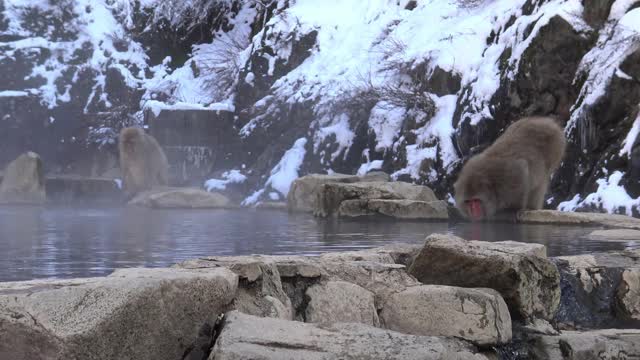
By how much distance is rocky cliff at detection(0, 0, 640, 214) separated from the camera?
8.47 m

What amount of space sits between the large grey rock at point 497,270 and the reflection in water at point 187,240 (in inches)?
35.2

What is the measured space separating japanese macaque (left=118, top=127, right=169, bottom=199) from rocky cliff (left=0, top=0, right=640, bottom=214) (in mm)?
1747

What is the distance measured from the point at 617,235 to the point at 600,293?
5.41ft

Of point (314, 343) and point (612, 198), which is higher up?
point (612, 198)

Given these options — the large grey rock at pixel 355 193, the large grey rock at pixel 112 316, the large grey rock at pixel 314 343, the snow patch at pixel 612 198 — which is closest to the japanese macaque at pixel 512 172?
the snow patch at pixel 612 198

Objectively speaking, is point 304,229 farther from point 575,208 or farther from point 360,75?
point 360,75

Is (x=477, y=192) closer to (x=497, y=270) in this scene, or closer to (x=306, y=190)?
(x=497, y=270)

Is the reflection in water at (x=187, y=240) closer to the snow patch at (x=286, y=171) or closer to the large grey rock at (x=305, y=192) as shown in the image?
the large grey rock at (x=305, y=192)

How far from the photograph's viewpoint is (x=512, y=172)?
6004 millimetres

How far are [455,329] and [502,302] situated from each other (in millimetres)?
222

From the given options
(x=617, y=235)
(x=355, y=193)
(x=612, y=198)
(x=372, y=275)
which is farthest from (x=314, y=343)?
(x=612, y=198)

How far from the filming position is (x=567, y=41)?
29.9ft

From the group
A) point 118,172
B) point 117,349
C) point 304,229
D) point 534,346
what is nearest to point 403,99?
point 304,229

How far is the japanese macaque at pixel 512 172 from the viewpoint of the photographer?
5965 millimetres
